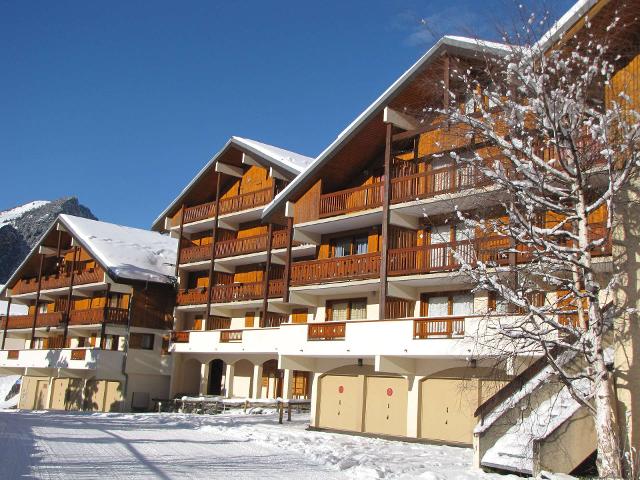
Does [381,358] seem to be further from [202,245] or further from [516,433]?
[202,245]

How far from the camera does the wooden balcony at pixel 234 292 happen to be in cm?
3550

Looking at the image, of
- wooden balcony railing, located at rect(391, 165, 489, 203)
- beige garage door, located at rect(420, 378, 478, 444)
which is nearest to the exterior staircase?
beige garage door, located at rect(420, 378, 478, 444)

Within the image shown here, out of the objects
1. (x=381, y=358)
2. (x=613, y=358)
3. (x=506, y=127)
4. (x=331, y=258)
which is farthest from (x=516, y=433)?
(x=331, y=258)

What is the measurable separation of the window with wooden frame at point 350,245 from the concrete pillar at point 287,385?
23.9ft

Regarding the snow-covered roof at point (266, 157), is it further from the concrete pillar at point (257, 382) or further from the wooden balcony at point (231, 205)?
the concrete pillar at point (257, 382)

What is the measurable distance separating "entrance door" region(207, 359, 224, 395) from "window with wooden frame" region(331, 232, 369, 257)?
47.7ft

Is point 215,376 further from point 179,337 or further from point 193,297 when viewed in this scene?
point 193,297

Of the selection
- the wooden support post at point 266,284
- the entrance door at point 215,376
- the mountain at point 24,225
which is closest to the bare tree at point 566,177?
the wooden support post at point 266,284

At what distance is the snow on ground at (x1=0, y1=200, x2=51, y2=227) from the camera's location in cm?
15325

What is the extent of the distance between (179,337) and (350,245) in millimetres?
14985

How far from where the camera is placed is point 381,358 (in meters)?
23.2

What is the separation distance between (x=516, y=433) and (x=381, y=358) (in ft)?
26.6

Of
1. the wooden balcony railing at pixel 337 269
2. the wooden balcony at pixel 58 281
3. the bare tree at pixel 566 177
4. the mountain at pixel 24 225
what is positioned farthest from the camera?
the mountain at pixel 24 225

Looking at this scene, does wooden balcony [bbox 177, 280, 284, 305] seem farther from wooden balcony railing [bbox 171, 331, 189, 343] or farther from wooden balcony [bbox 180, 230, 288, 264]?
wooden balcony railing [bbox 171, 331, 189, 343]
